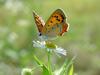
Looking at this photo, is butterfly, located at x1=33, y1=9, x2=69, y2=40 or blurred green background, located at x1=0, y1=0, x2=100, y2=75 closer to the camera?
butterfly, located at x1=33, y1=9, x2=69, y2=40

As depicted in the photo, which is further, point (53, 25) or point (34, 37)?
point (34, 37)

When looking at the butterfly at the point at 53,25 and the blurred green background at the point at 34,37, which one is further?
the blurred green background at the point at 34,37

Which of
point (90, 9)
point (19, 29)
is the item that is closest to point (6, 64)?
point (19, 29)

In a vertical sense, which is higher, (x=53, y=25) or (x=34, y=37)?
(x=34, y=37)
